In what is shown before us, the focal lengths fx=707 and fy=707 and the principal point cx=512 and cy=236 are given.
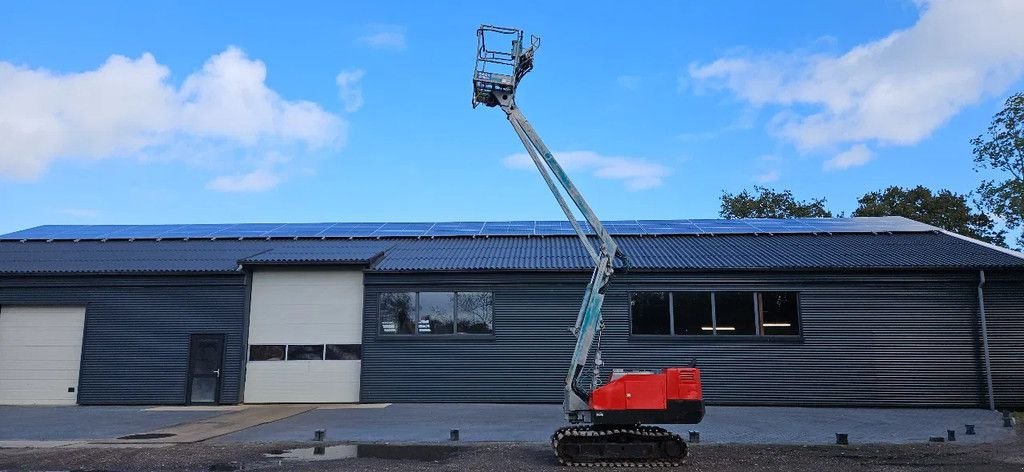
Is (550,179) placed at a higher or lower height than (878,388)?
higher

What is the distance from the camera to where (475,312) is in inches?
744

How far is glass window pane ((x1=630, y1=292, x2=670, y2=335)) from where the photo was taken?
60.2 ft

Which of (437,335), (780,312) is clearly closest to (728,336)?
(780,312)

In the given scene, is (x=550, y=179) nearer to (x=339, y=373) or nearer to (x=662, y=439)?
(x=662, y=439)

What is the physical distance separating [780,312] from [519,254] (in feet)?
23.7

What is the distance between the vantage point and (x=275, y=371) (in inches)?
746

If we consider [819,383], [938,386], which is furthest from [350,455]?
[938,386]

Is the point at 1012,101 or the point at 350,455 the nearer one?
the point at 350,455

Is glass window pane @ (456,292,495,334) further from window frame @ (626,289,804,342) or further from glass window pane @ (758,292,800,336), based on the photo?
glass window pane @ (758,292,800,336)

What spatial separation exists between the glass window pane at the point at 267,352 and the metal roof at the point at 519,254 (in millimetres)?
2274

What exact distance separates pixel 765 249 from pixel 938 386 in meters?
5.54

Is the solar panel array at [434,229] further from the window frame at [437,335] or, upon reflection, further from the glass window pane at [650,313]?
the glass window pane at [650,313]

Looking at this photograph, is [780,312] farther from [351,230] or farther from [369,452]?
[351,230]

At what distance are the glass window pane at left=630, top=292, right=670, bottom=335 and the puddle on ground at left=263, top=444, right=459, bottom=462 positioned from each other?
27.2 ft
